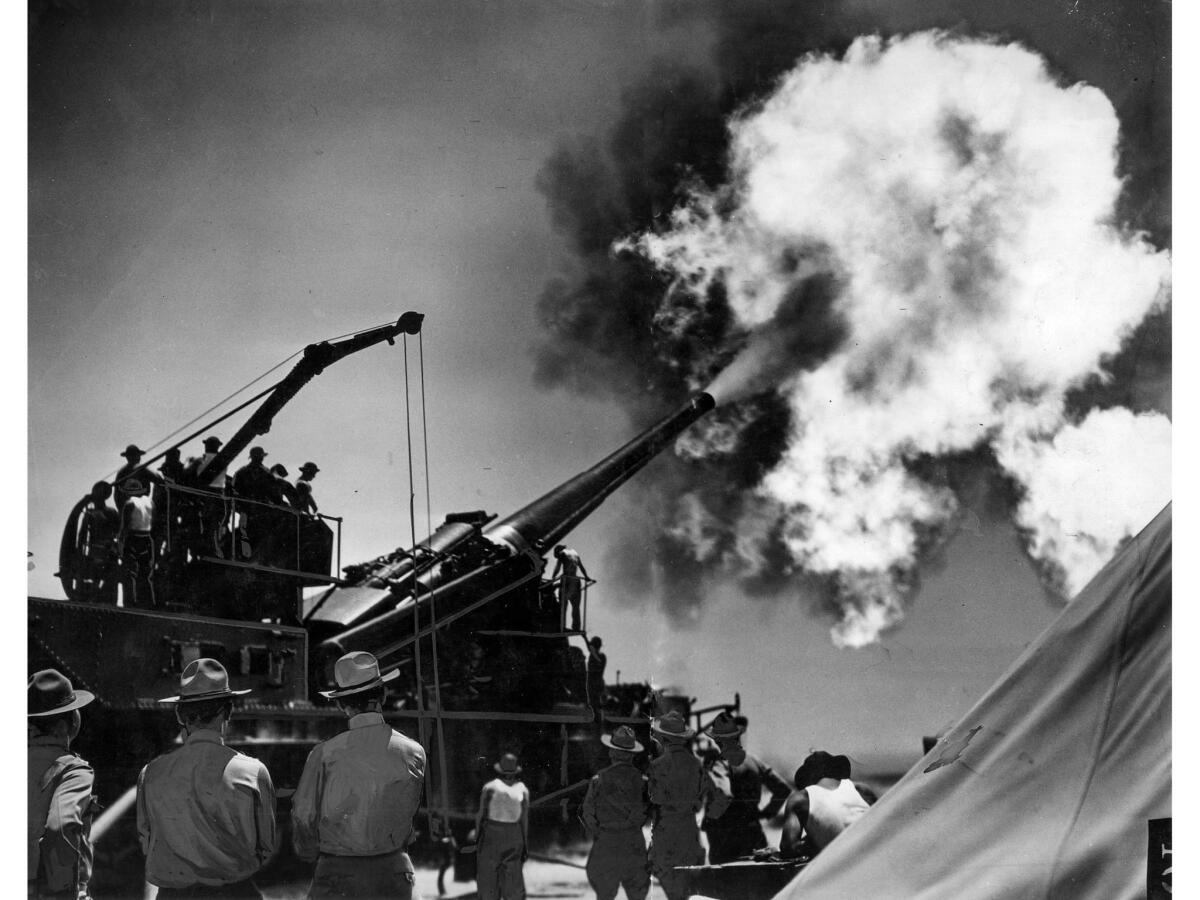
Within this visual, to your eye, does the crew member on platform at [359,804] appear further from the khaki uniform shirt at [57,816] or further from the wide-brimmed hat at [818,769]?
the wide-brimmed hat at [818,769]

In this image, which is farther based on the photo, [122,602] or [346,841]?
[122,602]

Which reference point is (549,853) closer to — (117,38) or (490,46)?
(490,46)

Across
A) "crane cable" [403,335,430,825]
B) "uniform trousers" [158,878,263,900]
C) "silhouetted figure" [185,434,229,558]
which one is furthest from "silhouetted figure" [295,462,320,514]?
"uniform trousers" [158,878,263,900]

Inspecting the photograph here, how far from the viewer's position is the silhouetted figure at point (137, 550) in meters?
5.59

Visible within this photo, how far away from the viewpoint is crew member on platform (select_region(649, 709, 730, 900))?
567 cm

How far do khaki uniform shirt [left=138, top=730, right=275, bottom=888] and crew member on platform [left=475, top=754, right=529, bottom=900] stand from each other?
1036 millimetres

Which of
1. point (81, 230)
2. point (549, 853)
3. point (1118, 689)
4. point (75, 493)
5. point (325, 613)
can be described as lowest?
point (549, 853)

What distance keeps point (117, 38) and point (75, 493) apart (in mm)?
1978

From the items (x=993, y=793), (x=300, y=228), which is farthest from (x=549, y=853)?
(x=300, y=228)

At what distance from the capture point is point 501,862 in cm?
561

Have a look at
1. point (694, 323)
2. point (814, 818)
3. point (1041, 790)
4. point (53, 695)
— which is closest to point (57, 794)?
point (53, 695)

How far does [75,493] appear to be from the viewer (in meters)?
5.66

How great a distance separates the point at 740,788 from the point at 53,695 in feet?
9.25

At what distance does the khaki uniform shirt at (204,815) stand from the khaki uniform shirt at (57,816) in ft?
0.84
